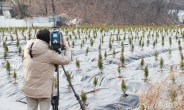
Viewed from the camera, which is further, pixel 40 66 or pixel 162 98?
pixel 162 98

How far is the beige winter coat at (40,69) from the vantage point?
258 cm

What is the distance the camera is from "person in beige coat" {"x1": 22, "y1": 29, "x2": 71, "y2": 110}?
2.58 metres

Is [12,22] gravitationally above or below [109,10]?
below

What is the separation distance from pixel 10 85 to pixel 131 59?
119 inches

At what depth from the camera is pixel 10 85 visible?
440 centimetres

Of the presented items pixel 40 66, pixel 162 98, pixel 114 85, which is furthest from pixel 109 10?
pixel 40 66

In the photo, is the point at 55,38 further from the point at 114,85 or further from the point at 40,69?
the point at 114,85

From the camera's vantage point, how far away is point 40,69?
8.57 ft

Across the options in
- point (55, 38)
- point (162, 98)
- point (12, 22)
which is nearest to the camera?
point (55, 38)

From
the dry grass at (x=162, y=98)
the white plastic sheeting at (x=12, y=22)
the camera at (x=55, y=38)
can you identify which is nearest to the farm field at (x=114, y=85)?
the dry grass at (x=162, y=98)

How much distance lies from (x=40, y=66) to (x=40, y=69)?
3 centimetres

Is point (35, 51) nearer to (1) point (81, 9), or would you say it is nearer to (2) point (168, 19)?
(1) point (81, 9)

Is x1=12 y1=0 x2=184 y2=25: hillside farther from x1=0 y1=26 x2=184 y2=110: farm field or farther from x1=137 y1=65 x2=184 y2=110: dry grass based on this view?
x1=137 y1=65 x2=184 y2=110: dry grass

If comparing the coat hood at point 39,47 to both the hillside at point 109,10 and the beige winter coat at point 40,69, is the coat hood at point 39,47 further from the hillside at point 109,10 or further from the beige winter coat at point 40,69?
the hillside at point 109,10
